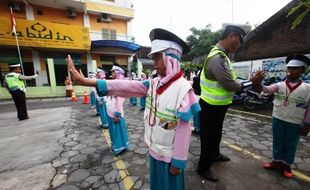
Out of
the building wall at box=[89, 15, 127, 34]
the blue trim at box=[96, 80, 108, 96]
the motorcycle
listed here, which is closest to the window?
the building wall at box=[89, 15, 127, 34]

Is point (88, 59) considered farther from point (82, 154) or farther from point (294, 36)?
point (294, 36)

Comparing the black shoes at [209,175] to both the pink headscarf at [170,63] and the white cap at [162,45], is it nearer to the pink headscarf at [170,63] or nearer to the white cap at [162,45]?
the pink headscarf at [170,63]

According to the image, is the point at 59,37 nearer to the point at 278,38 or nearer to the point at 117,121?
the point at 117,121

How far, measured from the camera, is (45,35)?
42.8 feet

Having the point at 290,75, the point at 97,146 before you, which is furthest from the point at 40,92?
the point at 290,75

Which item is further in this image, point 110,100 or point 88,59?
point 88,59

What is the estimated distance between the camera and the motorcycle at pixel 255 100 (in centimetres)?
748

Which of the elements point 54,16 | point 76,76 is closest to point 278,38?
point 76,76

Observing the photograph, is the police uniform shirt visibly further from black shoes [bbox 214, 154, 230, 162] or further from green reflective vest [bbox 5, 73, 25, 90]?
green reflective vest [bbox 5, 73, 25, 90]

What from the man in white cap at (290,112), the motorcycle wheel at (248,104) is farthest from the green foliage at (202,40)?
the man in white cap at (290,112)

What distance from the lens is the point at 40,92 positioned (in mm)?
13195

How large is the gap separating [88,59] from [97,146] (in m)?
13.9

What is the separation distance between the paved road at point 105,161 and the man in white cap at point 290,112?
15.4 inches

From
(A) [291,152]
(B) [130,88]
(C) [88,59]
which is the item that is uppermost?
(C) [88,59]
